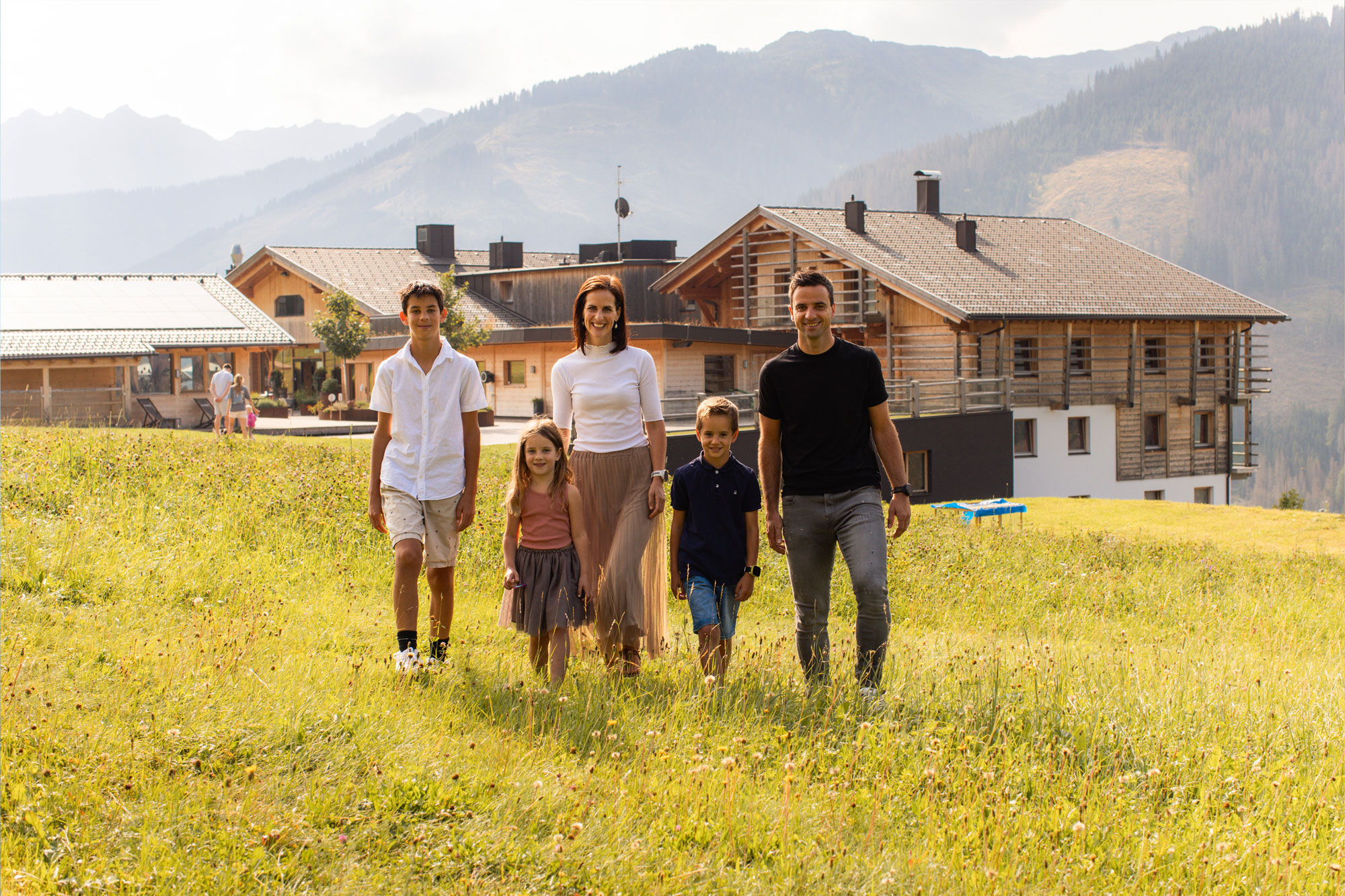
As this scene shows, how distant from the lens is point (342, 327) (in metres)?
35.4

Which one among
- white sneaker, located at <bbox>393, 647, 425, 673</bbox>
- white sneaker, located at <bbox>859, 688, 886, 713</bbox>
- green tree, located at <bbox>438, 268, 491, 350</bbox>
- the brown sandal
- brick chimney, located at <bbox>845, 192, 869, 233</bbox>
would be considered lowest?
white sneaker, located at <bbox>859, 688, 886, 713</bbox>

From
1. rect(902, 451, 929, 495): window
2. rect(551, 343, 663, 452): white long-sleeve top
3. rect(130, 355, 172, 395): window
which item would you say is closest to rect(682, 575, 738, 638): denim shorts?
rect(551, 343, 663, 452): white long-sleeve top

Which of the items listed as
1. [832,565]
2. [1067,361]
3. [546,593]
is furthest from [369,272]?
[832,565]

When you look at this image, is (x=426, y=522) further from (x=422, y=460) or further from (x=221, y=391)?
(x=221, y=391)

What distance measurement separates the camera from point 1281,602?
34.0 feet

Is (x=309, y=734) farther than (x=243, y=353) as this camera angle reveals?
No

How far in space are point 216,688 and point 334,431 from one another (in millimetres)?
23610

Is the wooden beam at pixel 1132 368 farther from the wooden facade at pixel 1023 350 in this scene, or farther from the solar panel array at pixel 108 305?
the solar panel array at pixel 108 305

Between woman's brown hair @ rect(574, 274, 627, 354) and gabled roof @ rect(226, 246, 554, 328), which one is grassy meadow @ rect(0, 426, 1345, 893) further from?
gabled roof @ rect(226, 246, 554, 328)

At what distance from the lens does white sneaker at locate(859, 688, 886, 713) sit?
16.6 ft

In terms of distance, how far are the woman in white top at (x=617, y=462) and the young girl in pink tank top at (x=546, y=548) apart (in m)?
0.21

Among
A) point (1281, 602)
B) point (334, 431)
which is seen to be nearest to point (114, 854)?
point (1281, 602)

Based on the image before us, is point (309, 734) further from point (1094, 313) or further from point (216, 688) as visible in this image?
point (1094, 313)

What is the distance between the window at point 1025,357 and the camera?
3447cm
